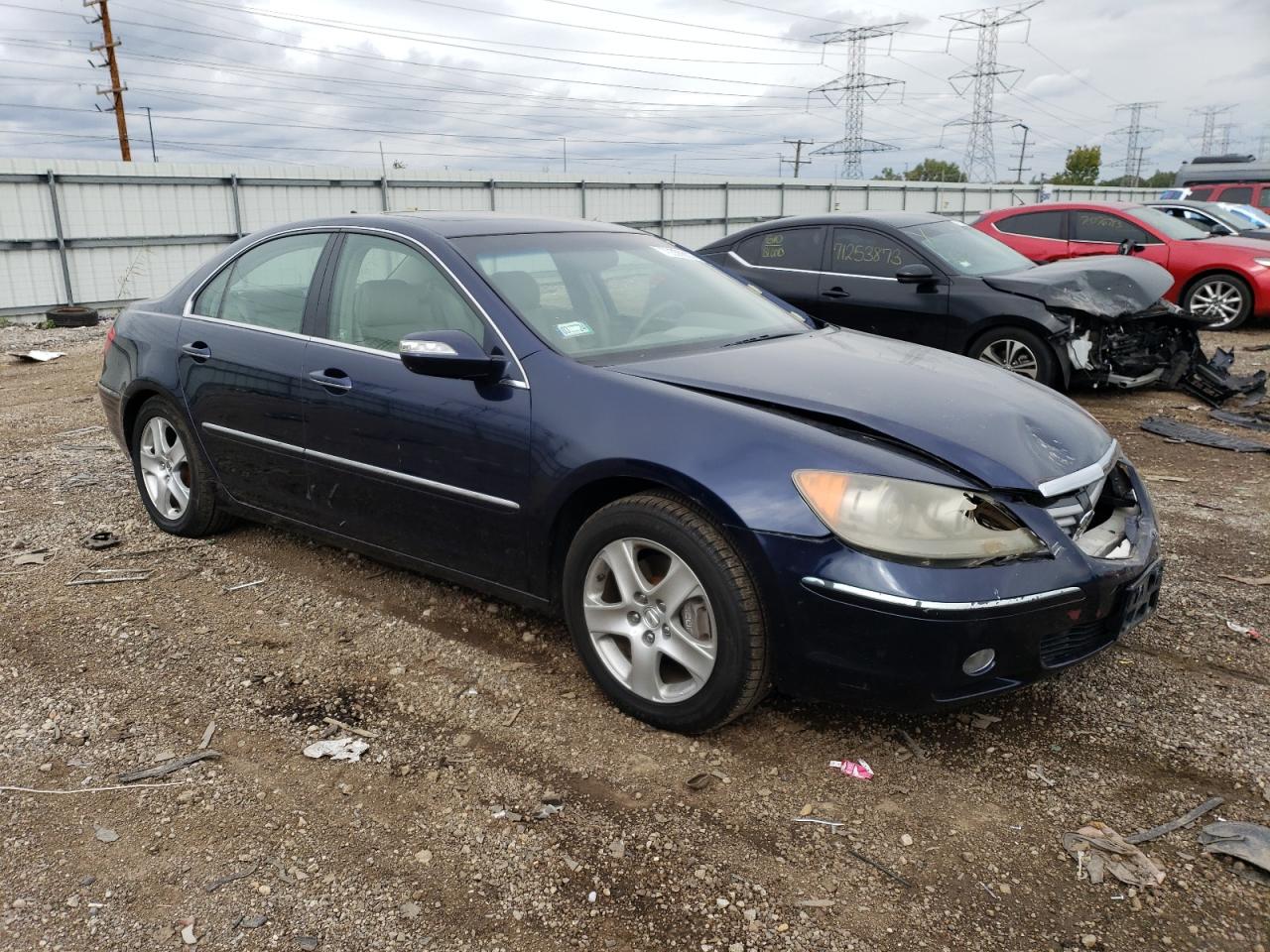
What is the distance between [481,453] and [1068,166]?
8952cm

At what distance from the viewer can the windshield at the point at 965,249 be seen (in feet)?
26.9

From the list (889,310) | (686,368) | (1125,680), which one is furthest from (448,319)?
(889,310)

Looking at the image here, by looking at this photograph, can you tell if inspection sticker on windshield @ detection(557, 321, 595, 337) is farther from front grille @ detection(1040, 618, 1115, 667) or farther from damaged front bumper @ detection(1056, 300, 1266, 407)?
damaged front bumper @ detection(1056, 300, 1266, 407)

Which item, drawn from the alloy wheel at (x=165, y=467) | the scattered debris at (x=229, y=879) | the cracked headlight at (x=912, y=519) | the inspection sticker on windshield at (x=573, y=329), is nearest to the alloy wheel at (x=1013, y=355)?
the inspection sticker on windshield at (x=573, y=329)

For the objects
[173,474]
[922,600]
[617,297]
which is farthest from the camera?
[173,474]

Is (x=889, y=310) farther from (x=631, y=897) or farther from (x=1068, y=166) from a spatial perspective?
(x=1068, y=166)

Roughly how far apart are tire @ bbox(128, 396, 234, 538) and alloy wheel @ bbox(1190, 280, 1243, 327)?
1157 cm

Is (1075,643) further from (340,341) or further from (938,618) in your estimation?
(340,341)

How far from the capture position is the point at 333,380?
388 centimetres

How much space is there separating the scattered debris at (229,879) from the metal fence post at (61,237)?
15570mm

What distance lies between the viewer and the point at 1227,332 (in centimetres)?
1238

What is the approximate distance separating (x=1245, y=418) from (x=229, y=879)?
7.88m

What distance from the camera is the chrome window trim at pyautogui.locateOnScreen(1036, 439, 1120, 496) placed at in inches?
115

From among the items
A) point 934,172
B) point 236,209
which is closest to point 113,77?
point 236,209
